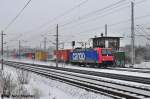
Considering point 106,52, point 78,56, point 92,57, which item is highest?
point 106,52

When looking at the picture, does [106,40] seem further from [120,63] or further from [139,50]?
[139,50]

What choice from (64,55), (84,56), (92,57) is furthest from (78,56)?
(64,55)

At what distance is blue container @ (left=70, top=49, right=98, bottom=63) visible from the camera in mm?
47281

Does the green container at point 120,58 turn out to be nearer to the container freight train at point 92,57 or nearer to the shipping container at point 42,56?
the container freight train at point 92,57

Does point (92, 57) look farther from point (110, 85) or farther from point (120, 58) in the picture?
point (110, 85)

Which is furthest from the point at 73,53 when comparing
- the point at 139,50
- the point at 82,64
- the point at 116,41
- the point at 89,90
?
the point at 89,90

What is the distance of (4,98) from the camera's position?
13.9 metres

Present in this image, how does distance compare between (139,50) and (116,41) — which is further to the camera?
(139,50)

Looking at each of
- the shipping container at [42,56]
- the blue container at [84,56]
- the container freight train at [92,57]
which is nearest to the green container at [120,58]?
the container freight train at [92,57]

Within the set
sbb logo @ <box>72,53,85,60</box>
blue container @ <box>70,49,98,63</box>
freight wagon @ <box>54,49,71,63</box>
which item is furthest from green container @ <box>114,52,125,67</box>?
freight wagon @ <box>54,49,71,63</box>

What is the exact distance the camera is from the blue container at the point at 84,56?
1861 inches

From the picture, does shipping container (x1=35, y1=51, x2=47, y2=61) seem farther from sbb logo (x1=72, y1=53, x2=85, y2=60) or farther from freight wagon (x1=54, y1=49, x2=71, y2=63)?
sbb logo (x1=72, y1=53, x2=85, y2=60)

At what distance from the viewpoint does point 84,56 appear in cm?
5069

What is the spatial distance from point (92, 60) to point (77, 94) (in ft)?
106
